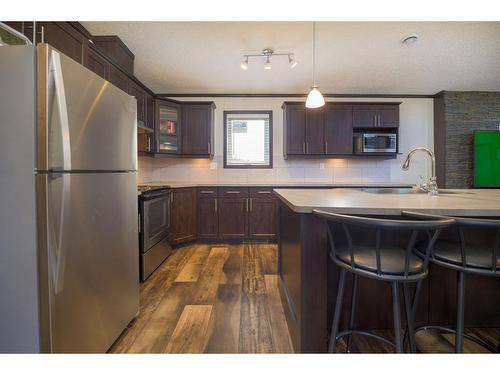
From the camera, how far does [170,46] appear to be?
2.70 m

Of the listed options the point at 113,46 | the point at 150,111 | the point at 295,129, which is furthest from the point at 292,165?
the point at 113,46

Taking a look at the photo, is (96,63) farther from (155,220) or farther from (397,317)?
(397,317)

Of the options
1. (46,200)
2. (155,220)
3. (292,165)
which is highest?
(292,165)

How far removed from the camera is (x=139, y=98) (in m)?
3.11

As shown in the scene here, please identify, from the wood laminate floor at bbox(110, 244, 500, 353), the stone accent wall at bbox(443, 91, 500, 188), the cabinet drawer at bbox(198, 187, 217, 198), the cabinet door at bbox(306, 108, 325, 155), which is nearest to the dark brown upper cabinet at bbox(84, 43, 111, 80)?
the cabinet drawer at bbox(198, 187, 217, 198)

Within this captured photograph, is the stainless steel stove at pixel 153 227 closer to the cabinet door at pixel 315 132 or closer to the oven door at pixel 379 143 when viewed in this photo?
the cabinet door at pixel 315 132

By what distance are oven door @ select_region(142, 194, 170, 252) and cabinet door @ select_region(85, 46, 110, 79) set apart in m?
1.27

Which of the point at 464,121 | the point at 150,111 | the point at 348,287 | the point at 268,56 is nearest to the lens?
the point at 348,287

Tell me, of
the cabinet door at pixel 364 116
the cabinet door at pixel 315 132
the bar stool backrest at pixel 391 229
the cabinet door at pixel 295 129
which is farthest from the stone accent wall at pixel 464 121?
the bar stool backrest at pixel 391 229

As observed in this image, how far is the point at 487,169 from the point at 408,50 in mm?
2780

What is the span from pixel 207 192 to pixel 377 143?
2829 mm

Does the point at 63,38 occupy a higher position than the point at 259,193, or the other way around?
the point at 63,38

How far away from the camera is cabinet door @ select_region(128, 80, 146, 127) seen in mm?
2907
